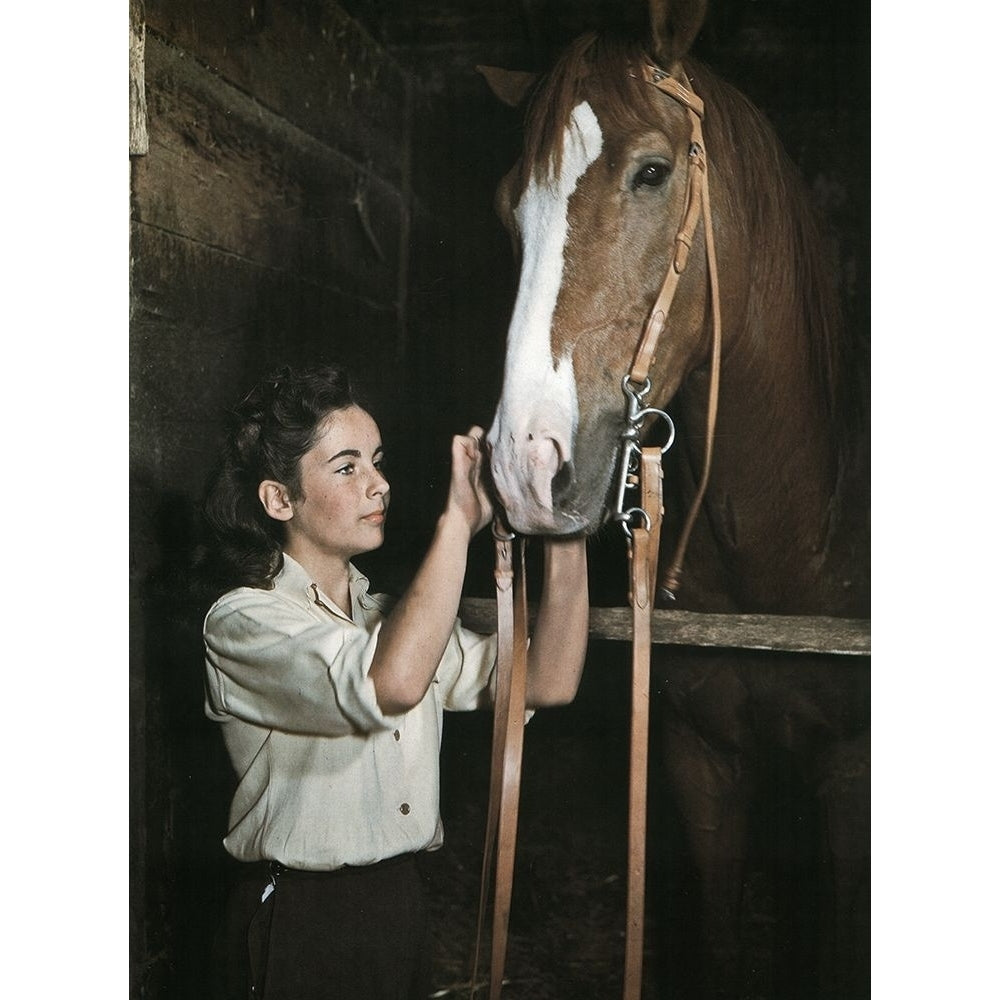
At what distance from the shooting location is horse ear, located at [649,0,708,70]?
1039 millimetres

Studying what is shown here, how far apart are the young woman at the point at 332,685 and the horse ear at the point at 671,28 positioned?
37 centimetres

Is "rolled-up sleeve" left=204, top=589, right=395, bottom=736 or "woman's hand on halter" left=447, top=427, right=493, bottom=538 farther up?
"woman's hand on halter" left=447, top=427, right=493, bottom=538

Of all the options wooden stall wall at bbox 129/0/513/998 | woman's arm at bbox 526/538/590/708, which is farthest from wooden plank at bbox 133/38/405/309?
woman's arm at bbox 526/538/590/708

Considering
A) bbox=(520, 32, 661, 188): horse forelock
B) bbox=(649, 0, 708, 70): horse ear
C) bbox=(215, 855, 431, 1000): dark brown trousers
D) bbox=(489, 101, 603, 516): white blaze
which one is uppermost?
bbox=(649, 0, 708, 70): horse ear

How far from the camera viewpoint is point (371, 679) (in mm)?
1082

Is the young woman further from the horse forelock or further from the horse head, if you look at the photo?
the horse forelock

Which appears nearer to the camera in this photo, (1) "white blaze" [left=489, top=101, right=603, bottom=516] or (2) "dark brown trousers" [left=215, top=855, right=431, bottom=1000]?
(1) "white blaze" [left=489, top=101, right=603, bottom=516]

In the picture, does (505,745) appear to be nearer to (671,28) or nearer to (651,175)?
(651,175)

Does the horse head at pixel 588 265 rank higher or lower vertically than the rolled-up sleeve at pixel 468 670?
higher

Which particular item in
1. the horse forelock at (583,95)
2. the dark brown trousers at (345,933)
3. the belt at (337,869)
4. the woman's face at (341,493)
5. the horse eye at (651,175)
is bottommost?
the dark brown trousers at (345,933)

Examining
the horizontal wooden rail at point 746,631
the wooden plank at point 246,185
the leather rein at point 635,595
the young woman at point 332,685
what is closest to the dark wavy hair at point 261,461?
the young woman at point 332,685

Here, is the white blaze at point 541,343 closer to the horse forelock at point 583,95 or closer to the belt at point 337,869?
the horse forelock at point 583,95

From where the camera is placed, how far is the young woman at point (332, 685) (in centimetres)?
108

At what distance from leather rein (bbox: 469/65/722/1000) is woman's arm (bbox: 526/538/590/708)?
15 millimetres
